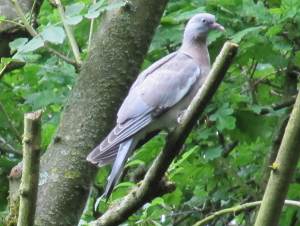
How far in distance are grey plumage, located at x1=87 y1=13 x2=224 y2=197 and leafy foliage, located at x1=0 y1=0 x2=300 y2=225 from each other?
20cm

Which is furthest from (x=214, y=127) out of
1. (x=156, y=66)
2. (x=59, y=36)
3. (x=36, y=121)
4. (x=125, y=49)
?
(x=36, y=121)

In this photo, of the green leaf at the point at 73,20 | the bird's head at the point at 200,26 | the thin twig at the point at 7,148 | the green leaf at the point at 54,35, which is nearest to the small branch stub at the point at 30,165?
the green leaf at the point at 54,35

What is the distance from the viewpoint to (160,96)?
144 inches

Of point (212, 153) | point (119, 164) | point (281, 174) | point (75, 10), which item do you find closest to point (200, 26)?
point (212, 153)

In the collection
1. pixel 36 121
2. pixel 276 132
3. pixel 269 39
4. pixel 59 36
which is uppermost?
pixel 36 121

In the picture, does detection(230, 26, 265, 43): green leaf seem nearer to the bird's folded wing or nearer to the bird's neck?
the bird's neck

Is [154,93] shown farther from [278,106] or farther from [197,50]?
[278,106]

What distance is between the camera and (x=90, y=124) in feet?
10.6

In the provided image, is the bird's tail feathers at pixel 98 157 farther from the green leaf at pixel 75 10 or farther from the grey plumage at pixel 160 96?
the green leaf at pixel 75 10

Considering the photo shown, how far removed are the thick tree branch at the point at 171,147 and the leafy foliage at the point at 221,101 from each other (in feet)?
3.66

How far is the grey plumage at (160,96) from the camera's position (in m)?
3.24

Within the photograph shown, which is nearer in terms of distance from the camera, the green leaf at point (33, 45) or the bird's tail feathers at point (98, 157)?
the bird's tail feathers at point (98, 157)

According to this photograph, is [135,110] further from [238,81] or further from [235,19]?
[238,81]

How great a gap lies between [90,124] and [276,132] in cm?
160
